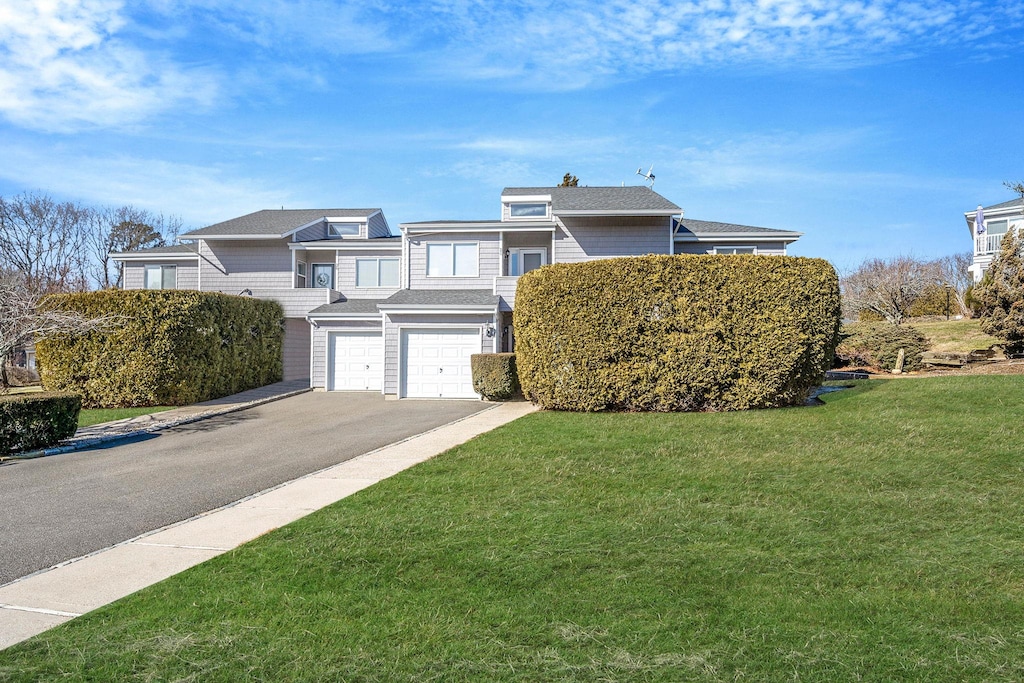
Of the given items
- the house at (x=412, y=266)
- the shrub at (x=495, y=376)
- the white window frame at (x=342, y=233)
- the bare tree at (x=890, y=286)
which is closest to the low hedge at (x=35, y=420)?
the house at (x=412, y=266)

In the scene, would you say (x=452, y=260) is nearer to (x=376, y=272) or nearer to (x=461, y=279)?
(x=461, y=279)

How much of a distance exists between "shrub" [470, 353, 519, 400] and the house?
4.04 feet

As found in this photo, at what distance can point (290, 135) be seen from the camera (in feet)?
68.5

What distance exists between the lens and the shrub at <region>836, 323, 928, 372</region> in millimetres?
22562

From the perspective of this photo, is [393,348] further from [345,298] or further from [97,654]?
[97,654]

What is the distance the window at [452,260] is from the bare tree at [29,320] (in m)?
10.0

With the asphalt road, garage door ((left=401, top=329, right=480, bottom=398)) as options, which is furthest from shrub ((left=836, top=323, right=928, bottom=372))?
the asphalt road

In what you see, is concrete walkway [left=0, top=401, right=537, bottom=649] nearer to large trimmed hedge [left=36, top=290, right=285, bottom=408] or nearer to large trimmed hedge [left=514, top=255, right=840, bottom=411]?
large trimmed hedge [left=514, top=255, right=840, bottom=411]

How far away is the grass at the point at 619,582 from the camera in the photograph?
4.57 meters

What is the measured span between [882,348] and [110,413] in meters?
23.4

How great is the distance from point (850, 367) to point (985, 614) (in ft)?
68.1

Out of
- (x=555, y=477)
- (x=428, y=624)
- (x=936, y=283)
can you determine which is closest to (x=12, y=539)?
(x=428, y=624)

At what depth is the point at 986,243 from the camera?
43.8 meters

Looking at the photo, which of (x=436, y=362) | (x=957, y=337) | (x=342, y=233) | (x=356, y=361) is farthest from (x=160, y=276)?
(x=957, y=337)
